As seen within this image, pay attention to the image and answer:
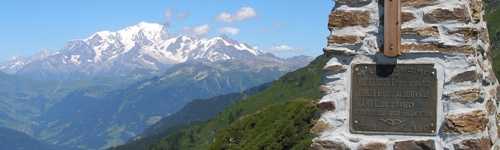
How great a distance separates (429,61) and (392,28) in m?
0.63

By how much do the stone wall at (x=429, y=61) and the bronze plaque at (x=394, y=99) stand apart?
0.08 meters

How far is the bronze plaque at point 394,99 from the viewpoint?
9.28 metres

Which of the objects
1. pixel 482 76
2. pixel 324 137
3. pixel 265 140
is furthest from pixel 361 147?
pixel 265 140

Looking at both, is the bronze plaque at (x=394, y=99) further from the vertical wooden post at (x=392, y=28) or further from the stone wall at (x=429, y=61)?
the vertical wooden post at (x=392, y=28)

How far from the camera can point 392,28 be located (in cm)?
918

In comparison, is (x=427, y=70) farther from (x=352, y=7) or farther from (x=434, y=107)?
(x=352, y=7)

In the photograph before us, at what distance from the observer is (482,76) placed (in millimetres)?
9500

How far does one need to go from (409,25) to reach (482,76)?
118 cm

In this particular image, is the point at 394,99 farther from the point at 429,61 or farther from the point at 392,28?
the point at 392,28

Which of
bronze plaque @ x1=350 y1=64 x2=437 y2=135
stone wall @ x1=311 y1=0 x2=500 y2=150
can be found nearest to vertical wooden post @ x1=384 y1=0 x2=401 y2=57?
stone wall @ x1=311 y1=0 x2=500 y2=150

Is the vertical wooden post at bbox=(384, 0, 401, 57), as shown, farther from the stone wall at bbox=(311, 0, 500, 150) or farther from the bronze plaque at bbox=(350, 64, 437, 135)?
the bronze plaque at bbox=(350, 64, 437, 135)

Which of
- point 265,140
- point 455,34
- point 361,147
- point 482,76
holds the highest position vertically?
point 455,34

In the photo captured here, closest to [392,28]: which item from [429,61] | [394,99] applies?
[429,61]

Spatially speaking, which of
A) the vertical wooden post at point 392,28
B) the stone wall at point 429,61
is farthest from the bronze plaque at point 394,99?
the vertical wooden post at point 392,28
